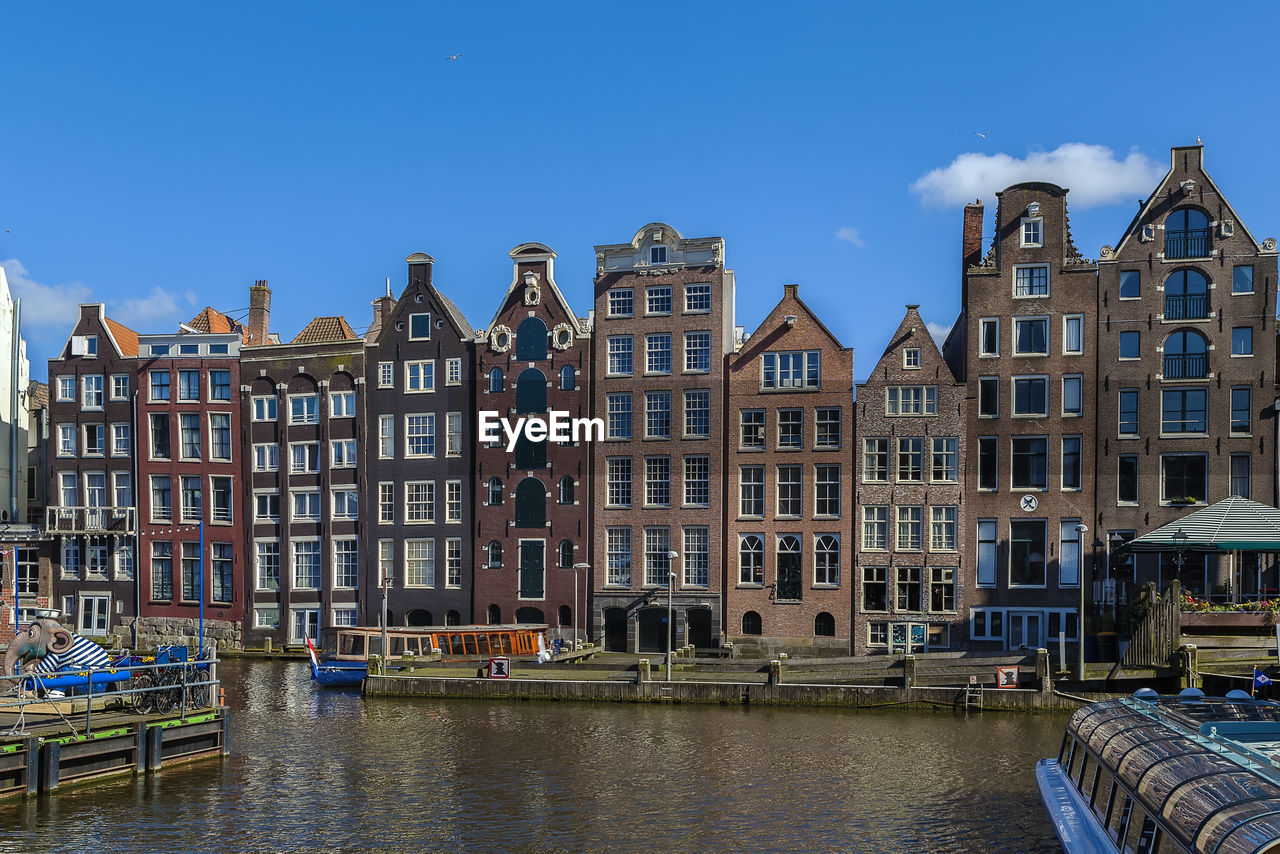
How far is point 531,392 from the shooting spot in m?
65.1

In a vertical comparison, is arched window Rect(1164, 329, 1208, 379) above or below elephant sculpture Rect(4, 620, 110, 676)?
above

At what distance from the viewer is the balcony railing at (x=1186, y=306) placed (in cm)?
5644

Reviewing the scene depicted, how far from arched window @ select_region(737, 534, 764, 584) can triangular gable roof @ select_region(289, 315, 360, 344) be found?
83.6 ft

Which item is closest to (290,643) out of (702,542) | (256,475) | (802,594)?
(256,475)

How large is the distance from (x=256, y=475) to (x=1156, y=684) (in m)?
47.2

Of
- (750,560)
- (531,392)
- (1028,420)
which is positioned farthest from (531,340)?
(1028,420)

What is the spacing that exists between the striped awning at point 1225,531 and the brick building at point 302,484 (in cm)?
3986

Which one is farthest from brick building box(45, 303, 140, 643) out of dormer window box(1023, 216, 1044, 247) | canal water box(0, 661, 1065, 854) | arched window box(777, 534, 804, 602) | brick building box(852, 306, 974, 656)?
dormer window box(1023, 216, 1044, 247)

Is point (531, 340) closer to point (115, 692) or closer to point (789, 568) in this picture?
point (789, 568)

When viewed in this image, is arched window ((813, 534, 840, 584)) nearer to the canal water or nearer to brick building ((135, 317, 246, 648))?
the canal water

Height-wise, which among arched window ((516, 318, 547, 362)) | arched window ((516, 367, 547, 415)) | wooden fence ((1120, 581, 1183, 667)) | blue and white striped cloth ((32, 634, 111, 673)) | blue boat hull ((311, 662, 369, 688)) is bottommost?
blue boat hull ((311, 662, 369, 688))

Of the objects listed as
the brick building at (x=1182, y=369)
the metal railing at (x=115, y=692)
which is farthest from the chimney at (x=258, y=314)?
the brick building at (x=1182, y=369)

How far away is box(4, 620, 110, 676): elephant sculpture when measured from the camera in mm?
32969

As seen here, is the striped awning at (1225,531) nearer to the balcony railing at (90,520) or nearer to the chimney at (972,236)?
the chimney at (972,236)
